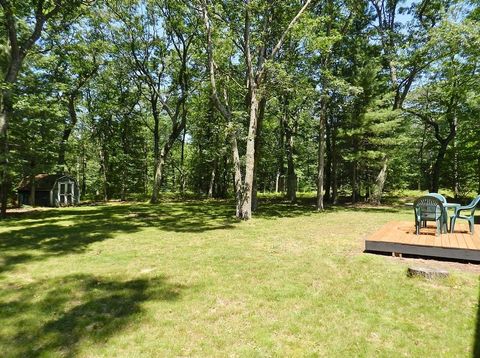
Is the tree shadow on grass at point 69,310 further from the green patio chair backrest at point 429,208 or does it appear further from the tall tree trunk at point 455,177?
the tall tree trunk at point 455,177

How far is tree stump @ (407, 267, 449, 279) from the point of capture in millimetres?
5398

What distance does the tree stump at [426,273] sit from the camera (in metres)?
5.40

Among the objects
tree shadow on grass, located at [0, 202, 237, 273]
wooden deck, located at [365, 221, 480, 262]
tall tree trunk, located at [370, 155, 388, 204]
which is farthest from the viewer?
tall tree trunk, located at [370, 155, 388, 204]

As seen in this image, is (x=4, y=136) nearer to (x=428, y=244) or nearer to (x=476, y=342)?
(x=428, y=244)

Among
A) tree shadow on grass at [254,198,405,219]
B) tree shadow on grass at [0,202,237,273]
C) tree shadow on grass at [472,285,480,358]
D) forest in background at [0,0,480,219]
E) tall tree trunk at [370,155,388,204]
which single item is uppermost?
forest in background at [0,0,480,219]

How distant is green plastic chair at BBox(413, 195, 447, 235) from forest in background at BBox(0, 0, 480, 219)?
716 cm

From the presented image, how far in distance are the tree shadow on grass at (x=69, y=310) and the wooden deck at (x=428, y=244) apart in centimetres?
466

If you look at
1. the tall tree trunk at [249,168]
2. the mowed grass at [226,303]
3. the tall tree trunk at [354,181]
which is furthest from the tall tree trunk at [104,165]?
the mowed grass at [226,303]

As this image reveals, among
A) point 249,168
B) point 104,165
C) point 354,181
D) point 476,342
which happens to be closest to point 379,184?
point 354,181

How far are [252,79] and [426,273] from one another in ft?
35.9

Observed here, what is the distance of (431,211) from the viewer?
7887 millimetres

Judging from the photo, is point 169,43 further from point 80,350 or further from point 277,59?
point 80,350

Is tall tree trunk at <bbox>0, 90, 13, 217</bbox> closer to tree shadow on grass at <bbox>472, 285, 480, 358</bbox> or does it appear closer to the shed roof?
the shed roof

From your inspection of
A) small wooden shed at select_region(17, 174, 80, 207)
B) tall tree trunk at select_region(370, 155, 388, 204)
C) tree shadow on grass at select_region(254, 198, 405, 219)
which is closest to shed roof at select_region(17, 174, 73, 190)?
small wooden shed at select_region(17, 174, 80, 207)
